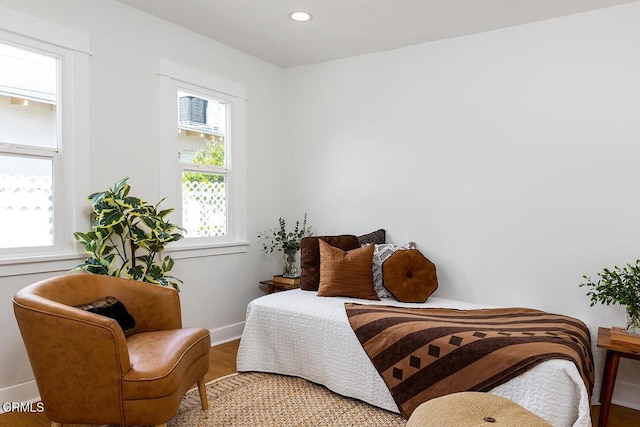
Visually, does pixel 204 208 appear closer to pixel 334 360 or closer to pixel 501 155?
pixel 334 360

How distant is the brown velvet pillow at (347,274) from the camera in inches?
128

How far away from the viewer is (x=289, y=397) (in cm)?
272

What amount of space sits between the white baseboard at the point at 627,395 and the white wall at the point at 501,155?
1cm

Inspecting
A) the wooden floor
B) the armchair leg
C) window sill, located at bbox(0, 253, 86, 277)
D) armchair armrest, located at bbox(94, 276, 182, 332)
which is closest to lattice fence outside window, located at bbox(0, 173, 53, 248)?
window sill, located at bbox(0, 253, 86, 277)

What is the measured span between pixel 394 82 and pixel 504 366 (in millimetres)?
2430

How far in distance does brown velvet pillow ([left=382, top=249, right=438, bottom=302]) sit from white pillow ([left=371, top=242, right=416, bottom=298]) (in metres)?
0.05

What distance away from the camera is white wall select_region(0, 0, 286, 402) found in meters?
2.60

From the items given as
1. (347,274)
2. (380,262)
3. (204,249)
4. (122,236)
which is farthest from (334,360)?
(122,236)

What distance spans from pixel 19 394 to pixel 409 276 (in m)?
2.55

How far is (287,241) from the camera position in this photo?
4023 millimetres

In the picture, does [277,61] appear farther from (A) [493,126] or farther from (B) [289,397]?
(B) [289,397]

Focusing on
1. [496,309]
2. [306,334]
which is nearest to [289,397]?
[306,334]

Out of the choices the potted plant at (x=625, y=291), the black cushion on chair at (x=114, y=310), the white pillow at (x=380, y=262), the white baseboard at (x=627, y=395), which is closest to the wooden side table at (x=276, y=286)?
the white pillow at (x=380, y=262)

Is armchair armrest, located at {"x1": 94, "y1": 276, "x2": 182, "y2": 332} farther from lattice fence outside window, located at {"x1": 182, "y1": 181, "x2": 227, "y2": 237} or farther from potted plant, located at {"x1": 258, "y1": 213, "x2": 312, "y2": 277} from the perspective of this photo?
potted plant, located at {"x1": 258, "y1": 213, "x2": 312, "y2": 277}
